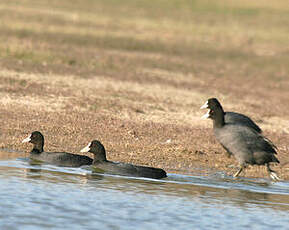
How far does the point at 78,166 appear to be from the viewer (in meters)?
13.4

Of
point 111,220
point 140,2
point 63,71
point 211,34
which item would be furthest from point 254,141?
point 140,2

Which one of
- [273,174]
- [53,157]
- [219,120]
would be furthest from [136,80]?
[53,157]

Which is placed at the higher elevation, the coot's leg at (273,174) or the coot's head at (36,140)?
the coot's head at (36,140)

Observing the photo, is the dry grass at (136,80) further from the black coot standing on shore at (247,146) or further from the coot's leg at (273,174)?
the black coot standing on shore at (247,146)

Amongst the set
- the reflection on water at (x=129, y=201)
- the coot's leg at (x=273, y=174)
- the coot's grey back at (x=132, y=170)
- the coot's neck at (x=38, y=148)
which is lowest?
the reflection on water at (x=129, y=201)

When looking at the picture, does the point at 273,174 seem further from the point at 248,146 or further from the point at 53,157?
the point at 53,157

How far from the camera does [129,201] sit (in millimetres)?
10945

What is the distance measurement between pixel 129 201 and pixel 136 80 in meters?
16.7

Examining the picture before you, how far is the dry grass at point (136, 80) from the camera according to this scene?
16422 millimetres

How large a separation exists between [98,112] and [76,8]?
41.0 m

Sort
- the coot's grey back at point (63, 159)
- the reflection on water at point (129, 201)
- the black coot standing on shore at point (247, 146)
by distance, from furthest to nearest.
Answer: the black coot standing on shore at point (247, 146)
the coot's grey back at point (63, 159)
the reflection on water at point (129, 201)

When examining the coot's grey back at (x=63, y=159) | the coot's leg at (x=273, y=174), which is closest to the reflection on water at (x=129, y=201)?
the coot's grey back at (x=63, y=159)

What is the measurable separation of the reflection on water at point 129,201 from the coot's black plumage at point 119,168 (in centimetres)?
12

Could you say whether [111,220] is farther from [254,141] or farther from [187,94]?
[187,94]
